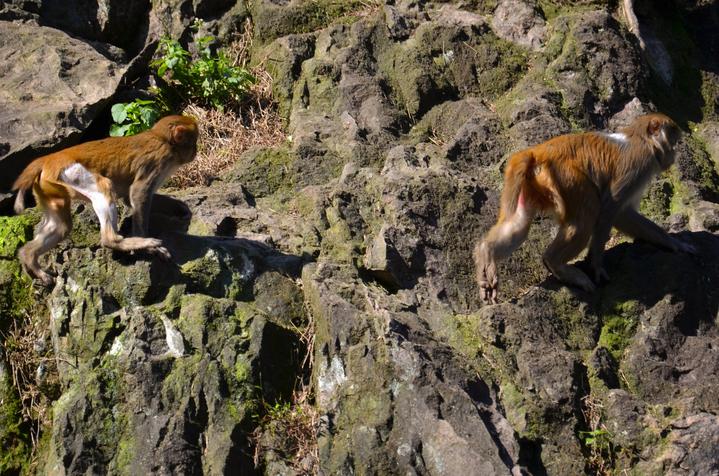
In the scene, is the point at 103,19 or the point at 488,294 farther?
the point at 103,19

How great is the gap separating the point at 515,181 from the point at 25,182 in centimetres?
364

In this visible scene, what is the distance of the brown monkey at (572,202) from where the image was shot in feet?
22.4

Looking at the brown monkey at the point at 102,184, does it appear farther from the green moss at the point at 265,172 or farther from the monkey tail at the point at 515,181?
the monkey tail at the point at 515,181

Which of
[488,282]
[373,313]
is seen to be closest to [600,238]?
[488,282]

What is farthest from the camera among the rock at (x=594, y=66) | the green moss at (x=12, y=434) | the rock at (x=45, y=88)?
the rock at (x=594, y=66)

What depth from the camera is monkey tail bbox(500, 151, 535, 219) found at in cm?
679

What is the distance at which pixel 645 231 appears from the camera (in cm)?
711

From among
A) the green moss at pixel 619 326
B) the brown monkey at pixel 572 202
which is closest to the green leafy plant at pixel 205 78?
the brown monkey at pixel 572 202

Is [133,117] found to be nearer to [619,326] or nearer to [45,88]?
[45,88]

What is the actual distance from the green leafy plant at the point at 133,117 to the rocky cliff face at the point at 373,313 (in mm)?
269

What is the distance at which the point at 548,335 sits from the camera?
6621 mm

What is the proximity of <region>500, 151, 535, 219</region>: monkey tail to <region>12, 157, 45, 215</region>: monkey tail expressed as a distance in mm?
3492

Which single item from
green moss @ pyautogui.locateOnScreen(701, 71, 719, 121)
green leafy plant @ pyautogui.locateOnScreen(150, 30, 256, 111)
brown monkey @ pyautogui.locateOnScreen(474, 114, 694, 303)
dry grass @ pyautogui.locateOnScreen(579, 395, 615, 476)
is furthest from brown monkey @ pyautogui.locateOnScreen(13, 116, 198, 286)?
green moss @ pyautogui.locateOnScreen(701, 71, 719, 121)

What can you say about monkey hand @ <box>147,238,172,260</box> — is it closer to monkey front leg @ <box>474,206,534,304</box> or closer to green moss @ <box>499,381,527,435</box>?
monkey front leg @ <box>474,206,534,304</box>
